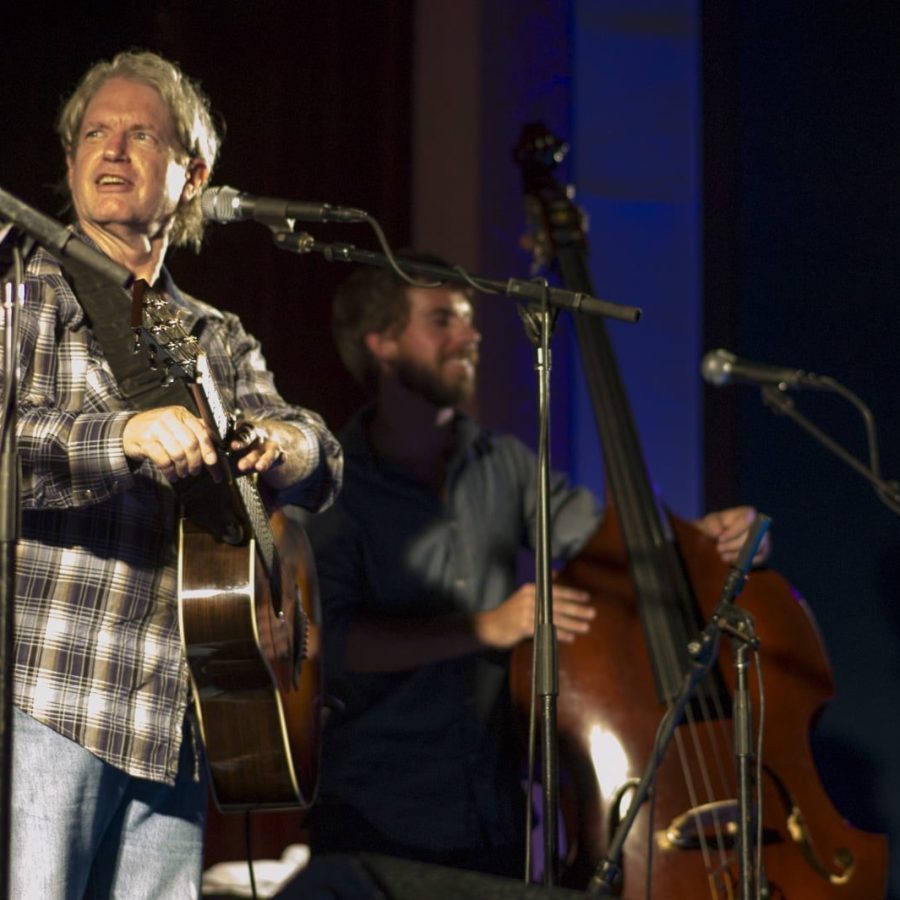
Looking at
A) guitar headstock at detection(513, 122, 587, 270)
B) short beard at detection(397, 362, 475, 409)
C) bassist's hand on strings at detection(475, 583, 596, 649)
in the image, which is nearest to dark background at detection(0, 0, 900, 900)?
short beard at detection(397, 362, 475, 409)

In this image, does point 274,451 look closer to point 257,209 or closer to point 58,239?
point 257,209

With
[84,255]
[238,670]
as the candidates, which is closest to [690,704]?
[238,670]

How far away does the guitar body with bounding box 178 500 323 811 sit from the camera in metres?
2.56

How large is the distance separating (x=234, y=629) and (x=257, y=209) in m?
0.70

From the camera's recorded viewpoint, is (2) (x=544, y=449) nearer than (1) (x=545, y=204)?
Yes

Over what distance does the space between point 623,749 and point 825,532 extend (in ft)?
5.24

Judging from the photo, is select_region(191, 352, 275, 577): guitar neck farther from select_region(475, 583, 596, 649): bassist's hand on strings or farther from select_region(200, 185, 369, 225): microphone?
select_region(475, 583, 596, 649): bassist's hand on strings

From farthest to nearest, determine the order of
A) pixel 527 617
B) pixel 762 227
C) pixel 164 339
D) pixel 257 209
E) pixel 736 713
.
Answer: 1. pixel 762 227
2. pixel 527 617
3. pixel 736 713
4. pixel 257 209
5. pixel 164 339

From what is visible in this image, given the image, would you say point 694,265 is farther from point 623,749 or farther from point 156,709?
→ point 156,709

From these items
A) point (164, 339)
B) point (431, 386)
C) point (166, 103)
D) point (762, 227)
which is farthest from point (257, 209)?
point (762, 227)

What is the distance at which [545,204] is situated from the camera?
370 centimetres

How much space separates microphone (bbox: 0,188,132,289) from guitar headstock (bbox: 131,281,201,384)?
436mm

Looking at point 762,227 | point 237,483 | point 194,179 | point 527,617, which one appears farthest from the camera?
point 762,227

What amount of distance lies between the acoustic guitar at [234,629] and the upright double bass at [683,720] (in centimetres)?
62
